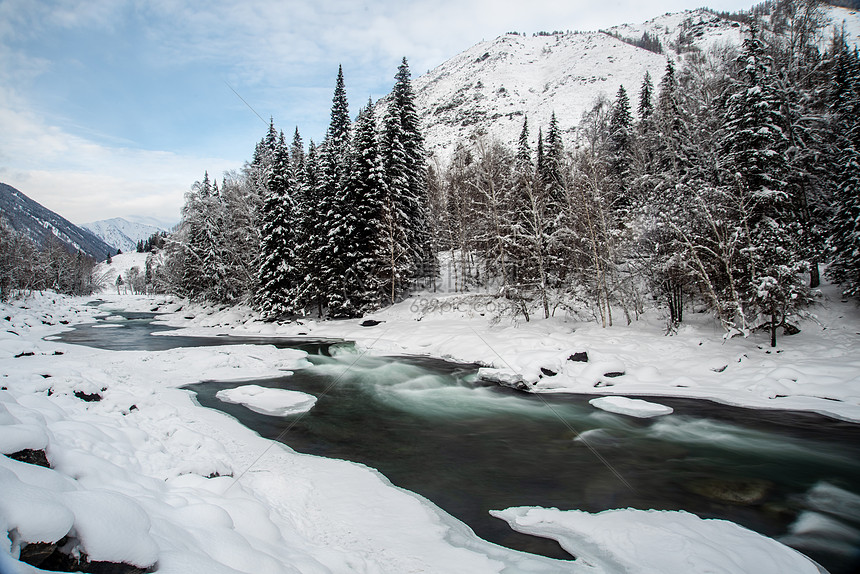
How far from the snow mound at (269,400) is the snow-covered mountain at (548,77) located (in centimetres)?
7634


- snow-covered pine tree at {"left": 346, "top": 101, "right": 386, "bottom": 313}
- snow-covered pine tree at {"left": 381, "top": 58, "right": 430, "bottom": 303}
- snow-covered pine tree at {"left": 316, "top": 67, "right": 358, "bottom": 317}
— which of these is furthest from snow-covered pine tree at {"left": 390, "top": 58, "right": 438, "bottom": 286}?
snow-covered pine tree at {"left": 316, "top": 67, "right": 358, "bottom": 317}

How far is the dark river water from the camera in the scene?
6.62 meters

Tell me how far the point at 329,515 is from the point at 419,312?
23548mm

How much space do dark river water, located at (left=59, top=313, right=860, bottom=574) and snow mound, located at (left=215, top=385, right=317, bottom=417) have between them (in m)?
0.37

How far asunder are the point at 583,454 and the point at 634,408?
147 inches

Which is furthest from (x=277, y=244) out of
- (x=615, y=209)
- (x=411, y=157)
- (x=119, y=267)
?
(x=119, y=267)

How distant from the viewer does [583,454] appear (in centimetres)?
902

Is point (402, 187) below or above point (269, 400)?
above

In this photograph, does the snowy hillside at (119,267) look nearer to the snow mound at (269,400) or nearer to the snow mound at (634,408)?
the snow mound at (269,400)

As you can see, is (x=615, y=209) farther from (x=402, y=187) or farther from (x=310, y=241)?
(x=310, y=241)

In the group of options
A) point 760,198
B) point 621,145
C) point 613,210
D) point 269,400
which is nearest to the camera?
point 269,400

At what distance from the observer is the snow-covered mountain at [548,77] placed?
10438cm

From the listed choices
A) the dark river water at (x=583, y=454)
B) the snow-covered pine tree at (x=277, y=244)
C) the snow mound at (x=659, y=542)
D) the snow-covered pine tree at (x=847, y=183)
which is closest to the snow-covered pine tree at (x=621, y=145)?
the snow-covered pine tree at (x=847, y=183)

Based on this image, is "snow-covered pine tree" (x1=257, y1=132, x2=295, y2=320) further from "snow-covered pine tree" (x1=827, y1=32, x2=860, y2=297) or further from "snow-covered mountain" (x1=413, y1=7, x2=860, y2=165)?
"snow-covered mountain" (x1=413, y1=7, x2=860, y2=165)
